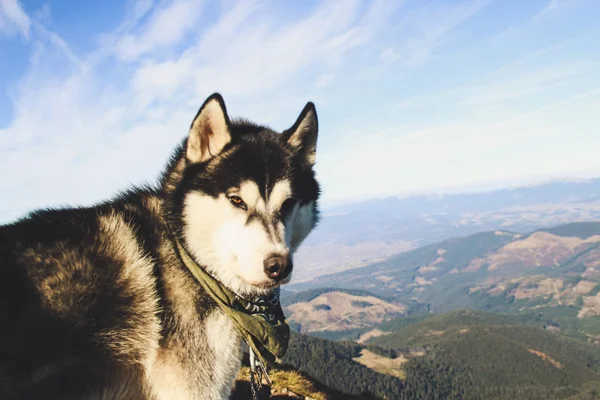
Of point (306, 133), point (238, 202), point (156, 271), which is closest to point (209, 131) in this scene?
point (238, 202)

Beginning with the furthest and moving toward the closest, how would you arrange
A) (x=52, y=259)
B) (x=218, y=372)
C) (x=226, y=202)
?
(x=226, y=202), (x=218, y=372), (x=52, y=259)

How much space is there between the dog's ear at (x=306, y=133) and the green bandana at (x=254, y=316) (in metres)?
2.37

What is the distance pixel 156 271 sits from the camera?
4977mm

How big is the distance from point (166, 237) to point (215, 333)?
4.76ft

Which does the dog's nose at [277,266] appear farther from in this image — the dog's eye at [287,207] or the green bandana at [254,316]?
the dog's eye at [287,207]

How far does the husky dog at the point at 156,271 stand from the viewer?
395 cm

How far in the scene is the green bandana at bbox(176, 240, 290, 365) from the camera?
4995 millimetres

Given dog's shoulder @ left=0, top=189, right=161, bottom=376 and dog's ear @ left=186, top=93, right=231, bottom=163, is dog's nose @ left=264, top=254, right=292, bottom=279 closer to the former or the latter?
dog's shoulder @ left=0, top=189, right=161, bottom=376

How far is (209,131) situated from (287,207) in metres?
1.57

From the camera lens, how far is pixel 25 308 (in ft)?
12.7

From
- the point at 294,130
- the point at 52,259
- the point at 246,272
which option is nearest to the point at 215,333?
the point at 246,272

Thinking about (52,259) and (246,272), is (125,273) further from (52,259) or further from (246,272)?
(246,272)

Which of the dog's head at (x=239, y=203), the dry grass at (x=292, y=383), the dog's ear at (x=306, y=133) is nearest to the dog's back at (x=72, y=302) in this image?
the dog's head at (x=239, y=203)

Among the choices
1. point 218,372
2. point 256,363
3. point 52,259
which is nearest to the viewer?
point 52,259
